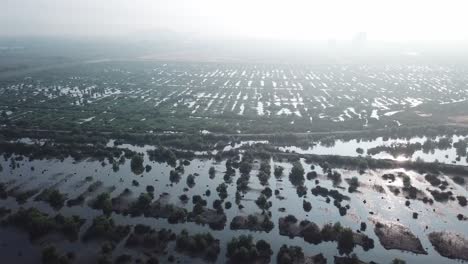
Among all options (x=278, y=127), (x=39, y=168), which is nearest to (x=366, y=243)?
(x=278, y=127)

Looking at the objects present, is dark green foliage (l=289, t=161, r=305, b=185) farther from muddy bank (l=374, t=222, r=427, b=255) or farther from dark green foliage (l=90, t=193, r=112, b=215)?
dark green foliage (l=90, t=193, r=112, b=215)

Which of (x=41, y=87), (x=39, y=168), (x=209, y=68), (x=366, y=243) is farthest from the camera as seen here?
(x=209, y=68)

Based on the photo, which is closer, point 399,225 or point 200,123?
point 399,225

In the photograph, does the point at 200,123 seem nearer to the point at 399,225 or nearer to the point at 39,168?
the point at 39,168

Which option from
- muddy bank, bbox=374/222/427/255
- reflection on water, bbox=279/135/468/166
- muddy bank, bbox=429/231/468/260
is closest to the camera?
muddy bank, bbox=429/231/468/260

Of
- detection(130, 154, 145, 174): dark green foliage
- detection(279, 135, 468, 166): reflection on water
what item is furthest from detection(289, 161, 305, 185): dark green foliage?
detection(130, 154, 145, 174): dark green foliage

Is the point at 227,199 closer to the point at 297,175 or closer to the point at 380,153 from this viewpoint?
the point at 297,175
